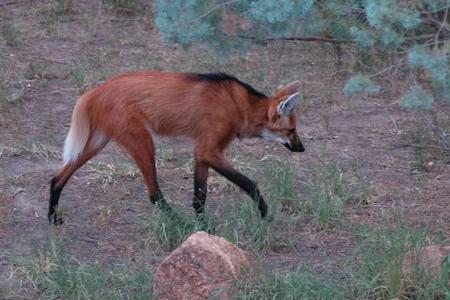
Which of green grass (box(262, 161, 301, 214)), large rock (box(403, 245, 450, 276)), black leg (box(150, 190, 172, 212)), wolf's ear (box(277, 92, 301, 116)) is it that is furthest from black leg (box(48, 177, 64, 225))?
large rock (box(403, 245, 450, 276))

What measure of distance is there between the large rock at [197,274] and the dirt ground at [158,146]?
1.90 feet

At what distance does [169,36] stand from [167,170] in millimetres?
2546

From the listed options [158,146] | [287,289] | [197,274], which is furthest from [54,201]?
[287,289]

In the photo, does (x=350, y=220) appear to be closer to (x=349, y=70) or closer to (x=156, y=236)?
(x=156, y=236)

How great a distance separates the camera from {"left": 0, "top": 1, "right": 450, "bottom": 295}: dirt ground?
209 inches

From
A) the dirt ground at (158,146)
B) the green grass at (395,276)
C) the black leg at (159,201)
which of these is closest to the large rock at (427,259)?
the green grass at (395,276)

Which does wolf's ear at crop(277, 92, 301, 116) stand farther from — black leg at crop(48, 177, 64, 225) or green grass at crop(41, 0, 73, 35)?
green grass at crop(41, 0, 73, 35)

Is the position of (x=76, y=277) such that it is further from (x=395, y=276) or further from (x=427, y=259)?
(x=427, y=259)

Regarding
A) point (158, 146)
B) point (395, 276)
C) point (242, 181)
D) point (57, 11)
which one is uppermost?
point (395, 276)

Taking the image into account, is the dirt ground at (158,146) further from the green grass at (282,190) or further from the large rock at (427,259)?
the large rock at (427,259)

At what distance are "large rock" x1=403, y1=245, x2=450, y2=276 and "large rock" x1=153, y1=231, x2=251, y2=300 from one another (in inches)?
28.2

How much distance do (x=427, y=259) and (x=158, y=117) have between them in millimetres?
1978

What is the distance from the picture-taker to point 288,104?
5.71 meters

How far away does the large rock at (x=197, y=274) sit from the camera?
4.11 metres
